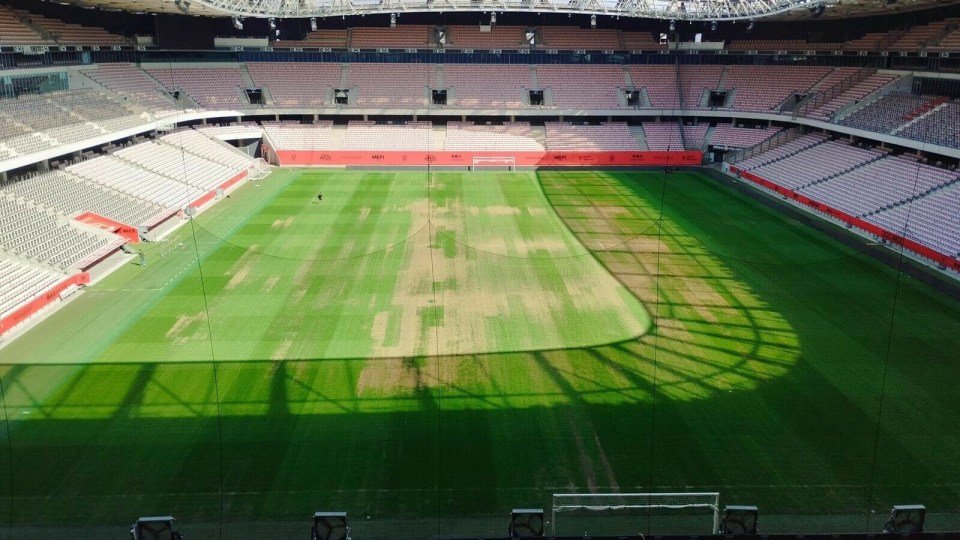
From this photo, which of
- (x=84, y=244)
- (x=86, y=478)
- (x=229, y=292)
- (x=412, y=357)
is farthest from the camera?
(x=84, y=244)

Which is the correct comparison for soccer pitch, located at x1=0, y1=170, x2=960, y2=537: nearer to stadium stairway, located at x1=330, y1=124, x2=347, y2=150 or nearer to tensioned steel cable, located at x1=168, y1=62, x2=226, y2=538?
tensioned steel cable, located at x1=168, y1=62, x2=226, y2=538

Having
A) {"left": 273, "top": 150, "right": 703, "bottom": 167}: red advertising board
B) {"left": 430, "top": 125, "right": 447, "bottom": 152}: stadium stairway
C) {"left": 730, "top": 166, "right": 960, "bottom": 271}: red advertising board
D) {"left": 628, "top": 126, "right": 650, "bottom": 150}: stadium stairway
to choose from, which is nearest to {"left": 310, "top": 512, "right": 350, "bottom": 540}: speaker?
{"left": 730, "top": 166, "right": 960, "bottom": 271}: red advertising board

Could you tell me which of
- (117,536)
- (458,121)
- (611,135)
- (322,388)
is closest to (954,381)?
(322,388)

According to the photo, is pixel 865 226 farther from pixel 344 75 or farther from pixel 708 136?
pixel 344 75

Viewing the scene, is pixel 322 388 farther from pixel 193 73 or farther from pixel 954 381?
pixel 193 73

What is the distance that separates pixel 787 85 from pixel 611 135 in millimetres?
12005

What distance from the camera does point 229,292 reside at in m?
20.9

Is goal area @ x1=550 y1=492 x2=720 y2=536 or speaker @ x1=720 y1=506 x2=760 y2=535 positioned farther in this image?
goal area @ x1=550 y1=492 x2=720 y2=536

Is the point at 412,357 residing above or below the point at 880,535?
below

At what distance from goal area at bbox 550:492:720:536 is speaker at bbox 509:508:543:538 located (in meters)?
1.93

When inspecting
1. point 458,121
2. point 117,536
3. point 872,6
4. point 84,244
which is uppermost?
point 872,6

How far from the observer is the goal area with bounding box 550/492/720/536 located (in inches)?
435

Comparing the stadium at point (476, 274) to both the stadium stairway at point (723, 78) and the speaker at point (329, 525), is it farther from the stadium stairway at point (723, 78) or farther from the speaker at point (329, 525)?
the stadium stairway at point (723, 78)

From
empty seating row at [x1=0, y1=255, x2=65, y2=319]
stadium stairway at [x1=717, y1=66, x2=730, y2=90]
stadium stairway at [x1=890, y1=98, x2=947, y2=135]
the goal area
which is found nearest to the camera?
the goal area
